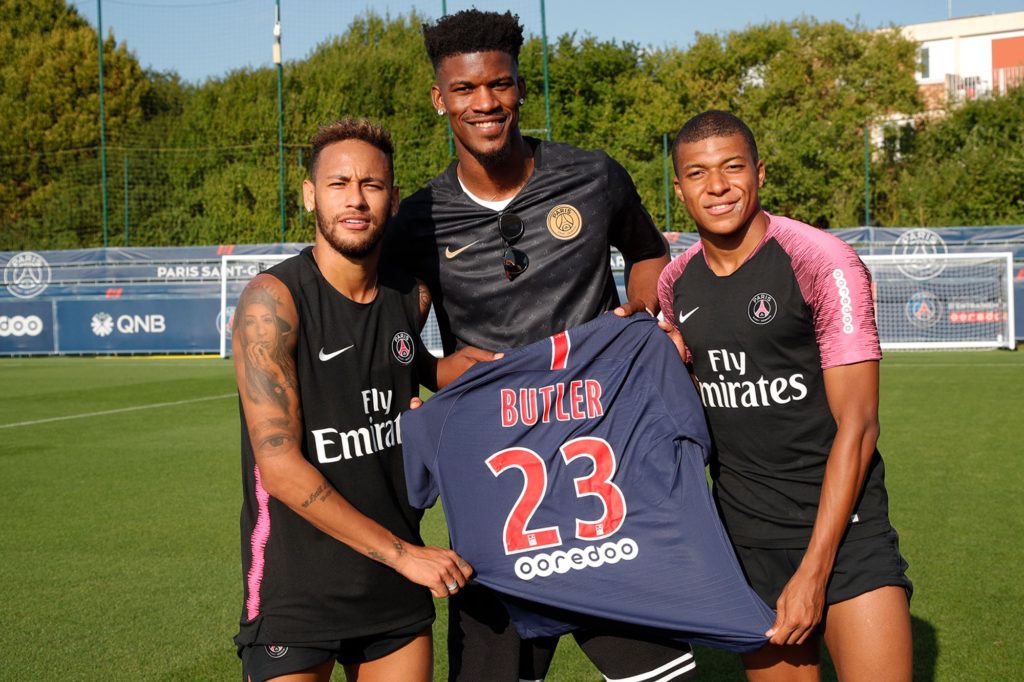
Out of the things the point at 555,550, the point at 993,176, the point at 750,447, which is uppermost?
the point at 993,176

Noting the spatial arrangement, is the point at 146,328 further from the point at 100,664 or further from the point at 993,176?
the point at 993,176

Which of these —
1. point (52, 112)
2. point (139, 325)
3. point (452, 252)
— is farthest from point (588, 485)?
point (52, 112)

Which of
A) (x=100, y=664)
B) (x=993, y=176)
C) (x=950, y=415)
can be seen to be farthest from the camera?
(x=993, y=176)

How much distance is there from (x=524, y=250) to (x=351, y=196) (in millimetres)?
690

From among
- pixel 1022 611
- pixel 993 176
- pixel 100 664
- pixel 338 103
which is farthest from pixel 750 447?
pixel 338 103

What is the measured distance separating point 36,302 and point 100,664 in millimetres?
22027

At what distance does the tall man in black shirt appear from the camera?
3.48m

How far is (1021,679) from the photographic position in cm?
462

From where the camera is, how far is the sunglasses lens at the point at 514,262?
357 cm

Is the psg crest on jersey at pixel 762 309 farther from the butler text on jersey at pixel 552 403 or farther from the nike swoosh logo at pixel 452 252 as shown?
the nike swoosh logo at pixel 452 252

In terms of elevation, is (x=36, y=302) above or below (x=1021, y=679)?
above

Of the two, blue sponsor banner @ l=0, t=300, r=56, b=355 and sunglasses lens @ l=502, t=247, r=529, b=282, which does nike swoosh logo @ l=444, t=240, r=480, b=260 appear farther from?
blue sponsor banner @ l=0, t=300, r=56, b=355

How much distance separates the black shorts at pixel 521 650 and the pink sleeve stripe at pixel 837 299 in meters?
1.07

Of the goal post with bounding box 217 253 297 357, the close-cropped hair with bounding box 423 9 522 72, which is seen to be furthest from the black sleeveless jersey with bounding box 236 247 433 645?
the goal post with bounding box 217 253 297 357
